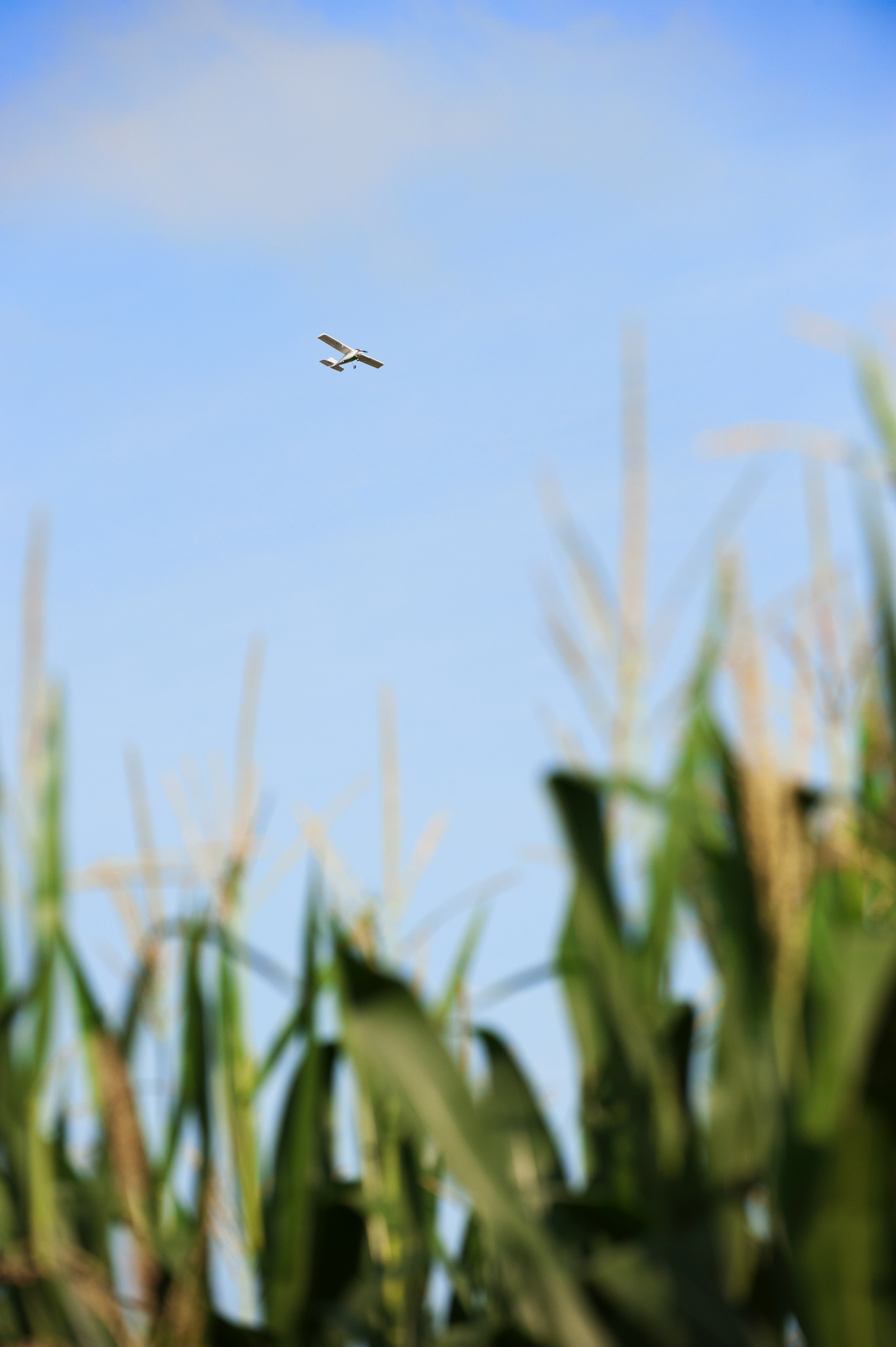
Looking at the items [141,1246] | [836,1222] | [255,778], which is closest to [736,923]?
[836,1222]

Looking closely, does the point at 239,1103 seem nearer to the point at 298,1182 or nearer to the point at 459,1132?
the point at 298,1182

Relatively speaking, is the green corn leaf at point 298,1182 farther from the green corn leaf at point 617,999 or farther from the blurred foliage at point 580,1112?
the green corn leaf at point 617,999

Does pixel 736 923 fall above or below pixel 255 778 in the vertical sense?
below

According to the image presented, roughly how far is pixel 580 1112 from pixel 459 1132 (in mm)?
288

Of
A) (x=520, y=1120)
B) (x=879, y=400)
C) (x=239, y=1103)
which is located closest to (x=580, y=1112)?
(x=520, y=1120)

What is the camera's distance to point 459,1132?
4.36 ft

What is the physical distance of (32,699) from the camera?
1546mm

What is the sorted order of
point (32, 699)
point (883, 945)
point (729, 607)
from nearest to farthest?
point (883, 945) → point (729, 607) → point (32, 699)

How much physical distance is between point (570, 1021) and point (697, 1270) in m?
0.37

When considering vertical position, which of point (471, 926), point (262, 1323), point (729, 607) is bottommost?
point (262, 1323)

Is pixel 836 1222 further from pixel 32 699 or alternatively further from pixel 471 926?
pixel 32 699

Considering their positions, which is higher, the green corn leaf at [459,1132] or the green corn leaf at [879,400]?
the green corn leaf at [879,400]

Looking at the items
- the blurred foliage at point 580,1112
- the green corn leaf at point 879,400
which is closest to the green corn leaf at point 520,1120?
the blurred foliage at point 580,1112

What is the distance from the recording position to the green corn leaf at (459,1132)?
1.28m
